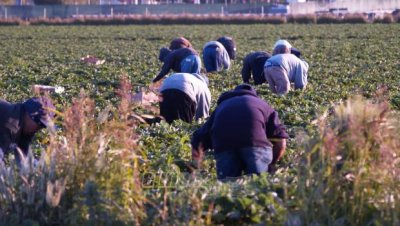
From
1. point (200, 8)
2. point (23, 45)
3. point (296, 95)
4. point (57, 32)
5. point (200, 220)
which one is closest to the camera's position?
point (200, 220)

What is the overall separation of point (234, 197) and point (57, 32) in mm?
43038

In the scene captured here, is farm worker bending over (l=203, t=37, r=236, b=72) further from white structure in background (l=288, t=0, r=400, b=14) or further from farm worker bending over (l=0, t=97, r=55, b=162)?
white structure in background (l=288, t=0, r=400, b=14)

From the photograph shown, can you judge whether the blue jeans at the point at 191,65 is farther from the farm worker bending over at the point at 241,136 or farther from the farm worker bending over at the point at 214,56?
the farm worker bending over at the point at 214,56

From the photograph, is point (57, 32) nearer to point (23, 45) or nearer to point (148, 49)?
point (23, 45)

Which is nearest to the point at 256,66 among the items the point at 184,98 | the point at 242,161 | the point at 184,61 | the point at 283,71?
the point at 283,71

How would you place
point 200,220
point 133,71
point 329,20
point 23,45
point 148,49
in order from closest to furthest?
point 200,220
point 133,71
point 148,49
point 23,45
point 329,20

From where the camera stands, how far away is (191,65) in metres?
13.8

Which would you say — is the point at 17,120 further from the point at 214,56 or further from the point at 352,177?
the point at 214,56

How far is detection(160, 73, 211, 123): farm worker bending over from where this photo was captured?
1126cm

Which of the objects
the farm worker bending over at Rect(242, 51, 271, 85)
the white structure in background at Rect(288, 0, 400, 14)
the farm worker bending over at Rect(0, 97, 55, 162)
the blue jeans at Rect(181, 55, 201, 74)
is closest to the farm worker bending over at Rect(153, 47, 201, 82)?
the blue jeans at Rect(181, 55, 201, 74)

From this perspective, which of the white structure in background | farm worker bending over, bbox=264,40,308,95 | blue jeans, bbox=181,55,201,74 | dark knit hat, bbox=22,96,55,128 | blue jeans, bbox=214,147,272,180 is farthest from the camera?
the white structure in background

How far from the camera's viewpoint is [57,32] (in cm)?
4775

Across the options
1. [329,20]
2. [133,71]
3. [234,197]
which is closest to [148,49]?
[133,71]

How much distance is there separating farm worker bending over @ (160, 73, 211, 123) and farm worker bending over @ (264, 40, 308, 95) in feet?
10.5
